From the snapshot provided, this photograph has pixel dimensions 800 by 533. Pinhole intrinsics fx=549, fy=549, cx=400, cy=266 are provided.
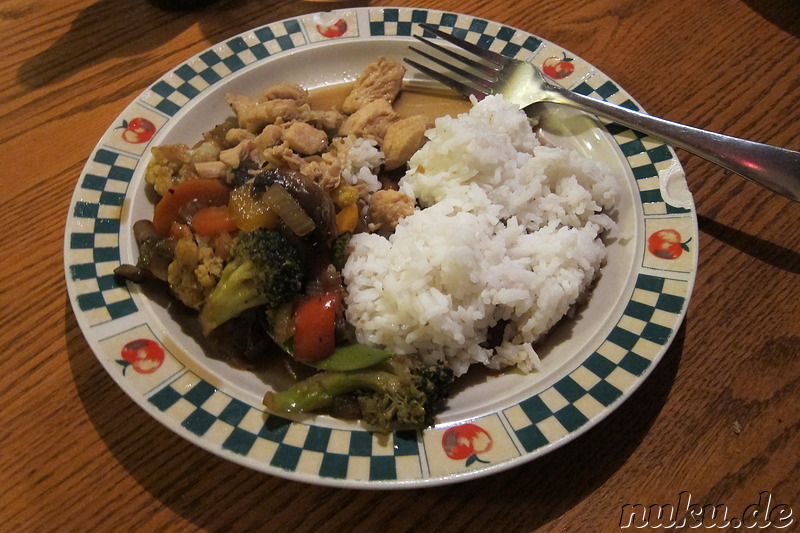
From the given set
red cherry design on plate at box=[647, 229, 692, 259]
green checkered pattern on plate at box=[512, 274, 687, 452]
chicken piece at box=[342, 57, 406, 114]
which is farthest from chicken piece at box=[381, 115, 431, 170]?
green checkered pattern on plate at box=[512, 274, 687, 452]

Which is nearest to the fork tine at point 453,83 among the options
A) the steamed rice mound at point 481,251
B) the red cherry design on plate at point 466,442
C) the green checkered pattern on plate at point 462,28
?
the green checkered pattern on plate at point 462,28

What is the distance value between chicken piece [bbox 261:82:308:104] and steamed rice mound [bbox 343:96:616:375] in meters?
0.83

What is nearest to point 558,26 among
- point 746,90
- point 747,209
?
point 746,90

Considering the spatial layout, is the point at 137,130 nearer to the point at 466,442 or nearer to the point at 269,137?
the point at 269,137

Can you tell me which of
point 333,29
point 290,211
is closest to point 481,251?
point 290,211

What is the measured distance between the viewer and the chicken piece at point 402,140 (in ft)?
9.78

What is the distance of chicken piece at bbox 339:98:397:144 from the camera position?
10.2 feet

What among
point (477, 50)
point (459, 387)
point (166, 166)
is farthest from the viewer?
point (477, 50)

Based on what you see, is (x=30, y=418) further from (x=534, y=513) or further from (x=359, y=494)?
(x=534, y=513)

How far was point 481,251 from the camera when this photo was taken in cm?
240

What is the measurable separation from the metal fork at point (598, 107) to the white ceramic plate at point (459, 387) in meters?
0.10

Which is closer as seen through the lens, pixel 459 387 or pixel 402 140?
pixel 459 387

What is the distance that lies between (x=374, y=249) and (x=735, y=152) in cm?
168

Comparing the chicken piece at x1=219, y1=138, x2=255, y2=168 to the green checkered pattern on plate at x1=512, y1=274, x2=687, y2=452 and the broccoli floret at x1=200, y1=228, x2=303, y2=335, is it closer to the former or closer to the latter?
the broccoli floret at x1=200, y1=228, x2=303, y2=335
